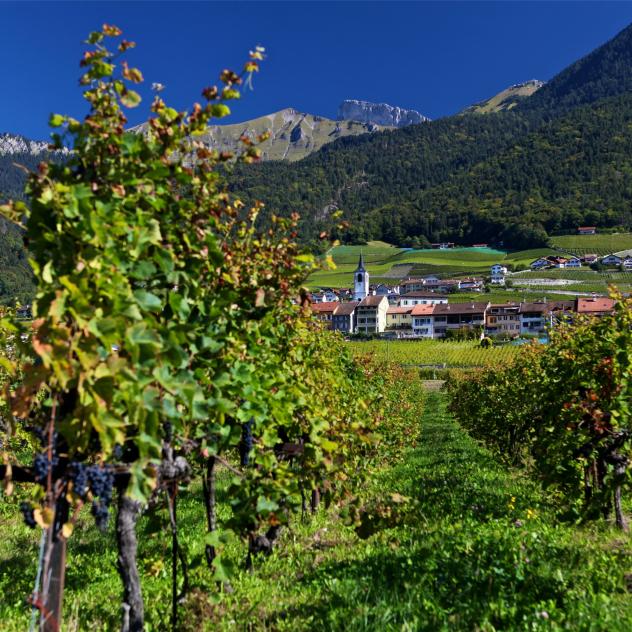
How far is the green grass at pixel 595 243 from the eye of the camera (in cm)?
16400

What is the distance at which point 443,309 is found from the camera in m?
115

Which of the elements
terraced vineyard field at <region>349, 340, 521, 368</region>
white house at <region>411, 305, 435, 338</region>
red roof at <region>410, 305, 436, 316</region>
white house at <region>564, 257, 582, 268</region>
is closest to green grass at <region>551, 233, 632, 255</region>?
white house at <region>564, 257, 582, 268</region>

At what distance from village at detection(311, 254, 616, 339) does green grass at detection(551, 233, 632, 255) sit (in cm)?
1178

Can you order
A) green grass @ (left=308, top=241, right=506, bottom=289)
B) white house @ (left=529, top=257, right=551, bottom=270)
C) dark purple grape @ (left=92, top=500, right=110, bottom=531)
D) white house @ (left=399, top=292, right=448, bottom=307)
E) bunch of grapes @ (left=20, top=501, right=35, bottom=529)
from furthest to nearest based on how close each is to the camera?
green grass @ (left=308, top=241, right=506, bottom=289) → white house @ (left=529, top=257, right=551, bottom=270) → white house @ (left=399, top=292, right=448, bottom=307) → dark purple grape @ (left=92, top=500, right=110, bottom=531) → bunch of grapes @ (left=20, top=501, right=35, bottom=529)

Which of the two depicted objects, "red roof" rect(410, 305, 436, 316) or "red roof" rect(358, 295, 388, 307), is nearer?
"red roof" rect(410, 305, 436, 316)

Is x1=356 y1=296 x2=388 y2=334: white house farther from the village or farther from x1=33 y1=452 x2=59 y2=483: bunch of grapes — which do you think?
x1=33 y1=452 x2=59 y2=483: bunch of grapes

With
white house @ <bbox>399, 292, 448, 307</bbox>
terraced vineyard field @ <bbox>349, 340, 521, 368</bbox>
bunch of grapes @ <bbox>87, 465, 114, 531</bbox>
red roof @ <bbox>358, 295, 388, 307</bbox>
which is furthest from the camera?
white house @ <bbox>399, 292, 448, 307</bbox>

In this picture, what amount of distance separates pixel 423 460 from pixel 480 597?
474 inches

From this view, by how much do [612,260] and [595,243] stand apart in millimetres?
27380

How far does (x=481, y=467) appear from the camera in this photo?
46.5 feet

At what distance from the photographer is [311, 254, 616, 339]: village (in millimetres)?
105000

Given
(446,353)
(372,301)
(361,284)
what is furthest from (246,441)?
(361,284)

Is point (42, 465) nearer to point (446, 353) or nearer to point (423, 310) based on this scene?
point (446, 353)

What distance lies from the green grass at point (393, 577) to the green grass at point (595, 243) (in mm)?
178468
